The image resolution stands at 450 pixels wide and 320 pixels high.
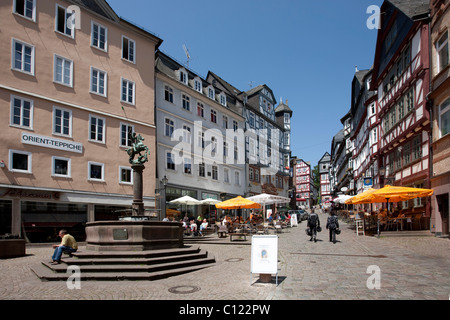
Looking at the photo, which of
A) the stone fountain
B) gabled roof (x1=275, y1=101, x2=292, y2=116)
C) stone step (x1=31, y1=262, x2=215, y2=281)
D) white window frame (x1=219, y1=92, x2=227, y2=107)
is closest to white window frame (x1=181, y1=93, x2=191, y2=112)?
white window frame (x1=219, y1=92, x2=227, y2=107)

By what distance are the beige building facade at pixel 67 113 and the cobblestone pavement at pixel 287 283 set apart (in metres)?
8.28

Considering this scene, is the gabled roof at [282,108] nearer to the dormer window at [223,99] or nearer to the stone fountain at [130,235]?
the dormer window at [223,99]

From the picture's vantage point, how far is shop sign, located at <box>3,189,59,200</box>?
63.6ft

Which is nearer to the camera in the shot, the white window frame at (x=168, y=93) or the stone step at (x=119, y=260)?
the stone step at (x=119, y=260)

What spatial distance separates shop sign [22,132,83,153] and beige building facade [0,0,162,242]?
57 mm

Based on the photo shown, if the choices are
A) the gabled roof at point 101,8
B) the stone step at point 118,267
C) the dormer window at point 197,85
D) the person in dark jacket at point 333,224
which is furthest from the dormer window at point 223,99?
the stone step at point 118,267

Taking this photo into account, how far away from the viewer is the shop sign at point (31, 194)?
63.6 feet

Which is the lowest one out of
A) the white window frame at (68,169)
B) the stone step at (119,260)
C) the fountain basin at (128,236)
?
the stone step at (119,260)

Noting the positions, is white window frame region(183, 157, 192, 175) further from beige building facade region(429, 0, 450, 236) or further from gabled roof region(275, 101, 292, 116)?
gabled roof region(275, 101, 292, 116)

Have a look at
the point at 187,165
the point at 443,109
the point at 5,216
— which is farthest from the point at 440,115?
the point at 5,216

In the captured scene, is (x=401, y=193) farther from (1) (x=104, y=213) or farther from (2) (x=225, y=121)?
(2) (x=225, y=121)

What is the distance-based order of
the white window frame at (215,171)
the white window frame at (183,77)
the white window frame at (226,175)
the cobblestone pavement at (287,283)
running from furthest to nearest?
1. the white window frame at (226,175)
2. the white window frame at (215,171)
3. the white window frame at (183,77)
4. the cobblestone pavement at (287,283)

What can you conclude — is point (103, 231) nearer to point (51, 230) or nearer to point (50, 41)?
point (51, 230)

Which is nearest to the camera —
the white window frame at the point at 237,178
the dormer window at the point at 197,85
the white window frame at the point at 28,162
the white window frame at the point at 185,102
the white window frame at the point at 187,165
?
the white window frame at the point at 28,162
